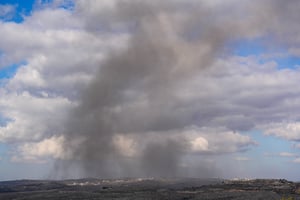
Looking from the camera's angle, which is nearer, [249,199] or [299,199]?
[299,199]

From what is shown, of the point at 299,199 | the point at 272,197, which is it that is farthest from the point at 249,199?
the point at 299,199

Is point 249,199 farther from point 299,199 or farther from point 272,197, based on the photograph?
point 299,199
